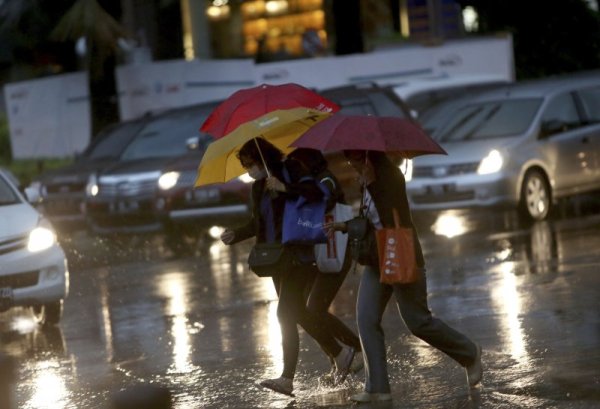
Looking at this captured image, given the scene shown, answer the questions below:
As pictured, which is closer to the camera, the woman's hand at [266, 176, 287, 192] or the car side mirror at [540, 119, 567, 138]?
the woman's hand at [266, 176, 287, 192]

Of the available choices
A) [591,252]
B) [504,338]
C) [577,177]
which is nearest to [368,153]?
[504,338]

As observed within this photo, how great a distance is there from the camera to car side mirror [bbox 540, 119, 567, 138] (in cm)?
1898

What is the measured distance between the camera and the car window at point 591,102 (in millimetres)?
19625

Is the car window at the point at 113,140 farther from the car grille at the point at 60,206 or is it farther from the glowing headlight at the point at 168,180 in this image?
the glowing headlight at the point at 168,180

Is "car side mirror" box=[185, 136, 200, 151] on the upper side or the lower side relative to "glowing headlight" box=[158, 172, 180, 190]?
upper

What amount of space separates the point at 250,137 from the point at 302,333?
3367 millimetres

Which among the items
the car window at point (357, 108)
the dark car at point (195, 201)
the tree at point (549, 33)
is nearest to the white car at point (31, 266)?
the dark car at point (195, 201)

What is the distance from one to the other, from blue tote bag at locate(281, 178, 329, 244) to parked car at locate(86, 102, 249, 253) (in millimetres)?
10583

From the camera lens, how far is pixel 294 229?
28.5 ft

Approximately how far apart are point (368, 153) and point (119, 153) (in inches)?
579

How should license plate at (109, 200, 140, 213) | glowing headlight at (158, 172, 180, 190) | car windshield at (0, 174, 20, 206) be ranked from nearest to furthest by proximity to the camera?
car windshield at (0, 174, 20, 206) → glowing headlight at (158, 172, 180, 190) → license plate at (109, 200, 140, 213)

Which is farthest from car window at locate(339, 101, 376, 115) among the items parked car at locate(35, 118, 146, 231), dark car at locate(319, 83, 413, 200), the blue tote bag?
the blue tote bag

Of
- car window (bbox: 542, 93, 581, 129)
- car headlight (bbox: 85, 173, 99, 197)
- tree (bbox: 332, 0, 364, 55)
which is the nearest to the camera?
car window (bbox: 542, 93, 581, 129)

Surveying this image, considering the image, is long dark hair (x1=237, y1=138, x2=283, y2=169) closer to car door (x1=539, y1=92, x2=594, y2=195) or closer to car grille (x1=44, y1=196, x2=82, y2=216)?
car door (x1=539, y1=92, x2=594, y2=195)
